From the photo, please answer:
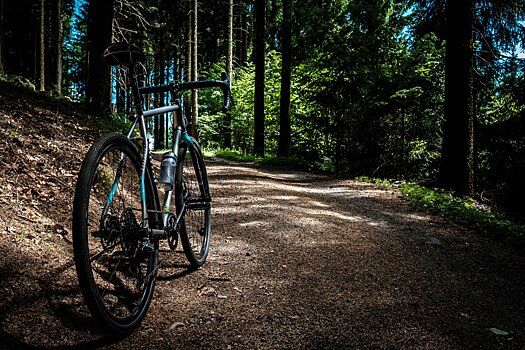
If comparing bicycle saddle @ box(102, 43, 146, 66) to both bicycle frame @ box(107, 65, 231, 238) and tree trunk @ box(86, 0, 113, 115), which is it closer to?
bicycle frame @ box(107, 65, 231, 238)

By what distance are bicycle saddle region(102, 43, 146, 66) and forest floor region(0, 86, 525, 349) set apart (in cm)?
134

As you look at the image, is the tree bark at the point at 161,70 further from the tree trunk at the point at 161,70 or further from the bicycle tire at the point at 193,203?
the bicycle tire at the point at 193,203

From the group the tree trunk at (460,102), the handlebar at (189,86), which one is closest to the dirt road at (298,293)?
the handlebar at (189,86)

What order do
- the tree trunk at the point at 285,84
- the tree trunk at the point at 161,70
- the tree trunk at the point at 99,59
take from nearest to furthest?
1. the tree trunk at the point at 99,59
2. the tree trunk at the point at 285,84
3. the tree trunk at the point at 161,70

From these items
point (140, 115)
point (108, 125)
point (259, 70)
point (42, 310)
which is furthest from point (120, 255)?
point (259, 70)

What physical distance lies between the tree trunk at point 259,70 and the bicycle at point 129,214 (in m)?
12.7

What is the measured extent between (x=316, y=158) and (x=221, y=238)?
10158mm

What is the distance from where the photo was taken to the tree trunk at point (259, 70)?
14828 millimetres

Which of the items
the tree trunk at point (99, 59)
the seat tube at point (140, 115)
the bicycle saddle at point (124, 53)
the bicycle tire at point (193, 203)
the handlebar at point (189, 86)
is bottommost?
the bicycle tire at point (193, 203)

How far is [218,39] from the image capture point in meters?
27.6

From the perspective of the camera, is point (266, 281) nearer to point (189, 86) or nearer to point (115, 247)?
point (115, 247)

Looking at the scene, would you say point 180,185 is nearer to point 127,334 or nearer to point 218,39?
point 127,334

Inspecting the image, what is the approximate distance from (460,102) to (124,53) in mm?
7087

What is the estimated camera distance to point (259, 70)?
15312 millimetres
